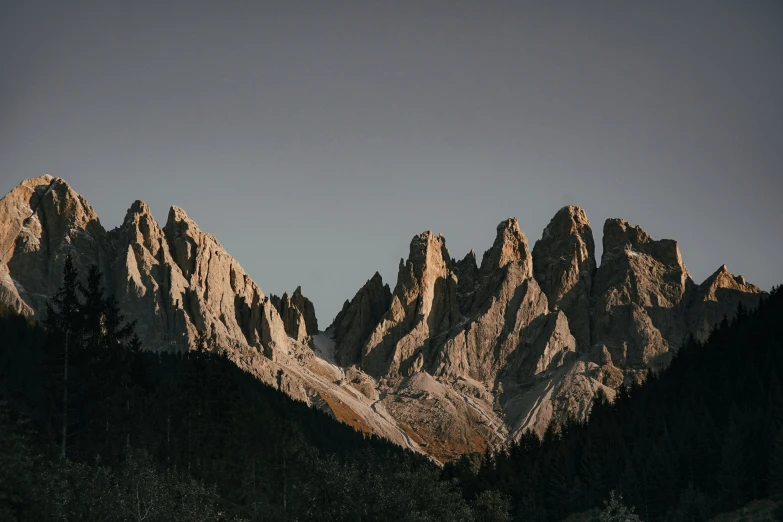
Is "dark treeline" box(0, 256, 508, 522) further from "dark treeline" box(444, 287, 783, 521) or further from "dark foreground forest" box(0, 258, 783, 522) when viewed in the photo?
"dark treeline" box(444, 287, 783, 521)

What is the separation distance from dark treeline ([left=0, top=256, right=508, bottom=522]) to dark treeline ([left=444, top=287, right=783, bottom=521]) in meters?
30.0

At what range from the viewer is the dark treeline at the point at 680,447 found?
112500mm

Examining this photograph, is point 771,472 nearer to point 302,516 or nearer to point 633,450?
point 633,450

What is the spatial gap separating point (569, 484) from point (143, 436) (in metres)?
81.8

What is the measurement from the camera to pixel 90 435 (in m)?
84.9

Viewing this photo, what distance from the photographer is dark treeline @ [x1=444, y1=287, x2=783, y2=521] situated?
112500mm

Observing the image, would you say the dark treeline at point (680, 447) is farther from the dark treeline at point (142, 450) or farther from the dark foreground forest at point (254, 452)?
the dark treeline at point (142, 450)

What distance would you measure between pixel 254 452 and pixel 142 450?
35629 millimetres

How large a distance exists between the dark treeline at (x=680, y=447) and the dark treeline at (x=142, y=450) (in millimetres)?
29968

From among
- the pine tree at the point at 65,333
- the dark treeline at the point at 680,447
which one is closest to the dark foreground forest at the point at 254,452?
the pine tree at the point at 65,333

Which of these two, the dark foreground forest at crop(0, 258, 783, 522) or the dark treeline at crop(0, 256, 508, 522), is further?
the dark foreground forest at crop(0, 258, 783, 522)

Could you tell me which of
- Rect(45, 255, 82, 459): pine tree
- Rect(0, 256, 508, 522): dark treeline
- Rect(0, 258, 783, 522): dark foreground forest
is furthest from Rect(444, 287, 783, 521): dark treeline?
Rect(45, 255, 82, 459): pine tree

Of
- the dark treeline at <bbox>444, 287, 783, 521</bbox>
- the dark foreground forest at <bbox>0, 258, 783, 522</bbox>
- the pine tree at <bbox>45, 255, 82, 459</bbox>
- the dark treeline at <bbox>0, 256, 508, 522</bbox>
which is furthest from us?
the dark treeline at <bbox>444, 287, 783, 521</bbox>

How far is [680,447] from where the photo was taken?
127812mm
